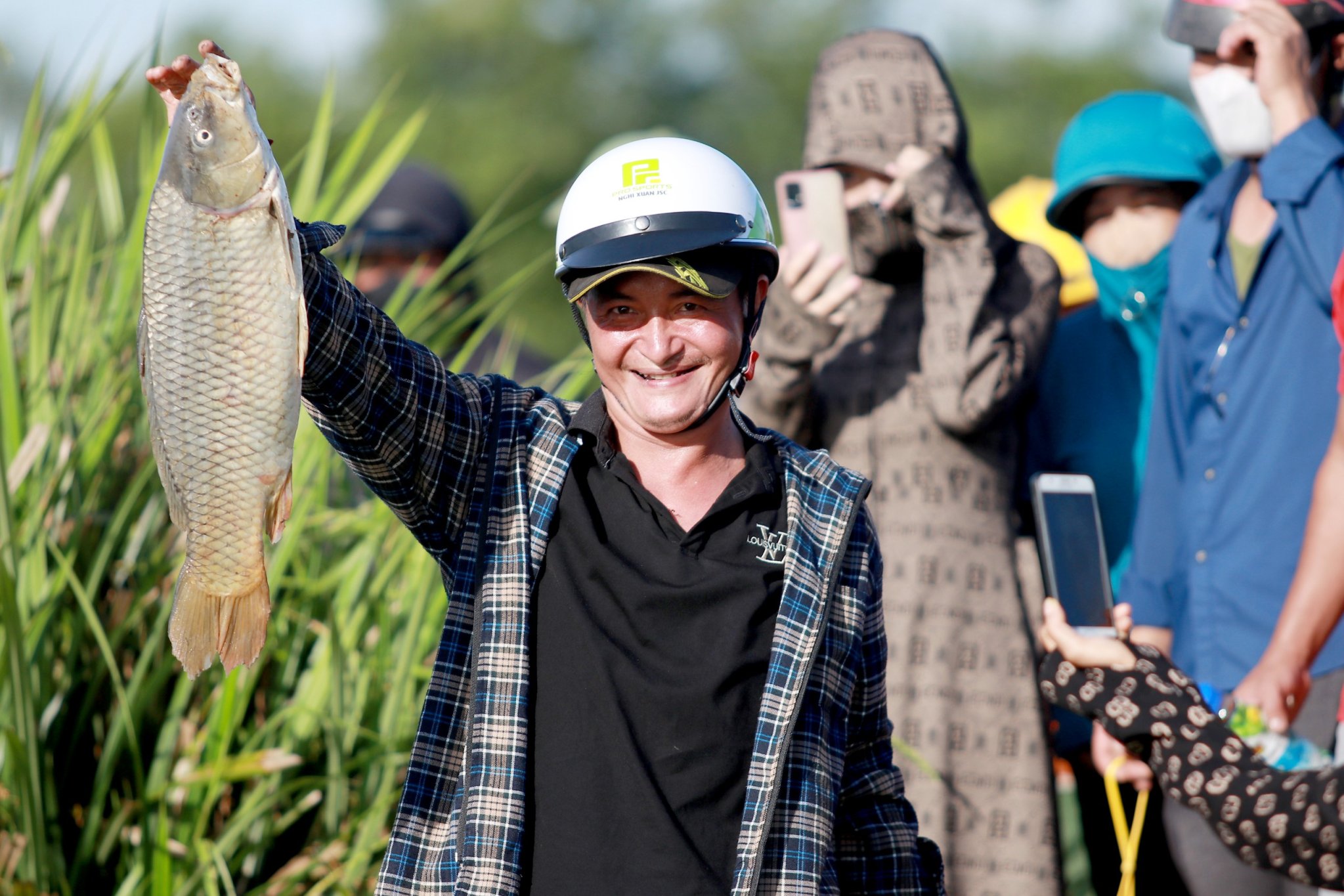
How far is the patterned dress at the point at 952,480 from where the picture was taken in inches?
144

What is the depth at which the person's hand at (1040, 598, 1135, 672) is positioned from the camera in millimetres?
2590

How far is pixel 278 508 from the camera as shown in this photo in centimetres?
187

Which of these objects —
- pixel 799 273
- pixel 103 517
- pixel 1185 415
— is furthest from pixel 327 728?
pixel 1185 415

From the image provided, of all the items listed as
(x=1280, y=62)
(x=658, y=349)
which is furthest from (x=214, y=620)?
(x=1280, y=62)

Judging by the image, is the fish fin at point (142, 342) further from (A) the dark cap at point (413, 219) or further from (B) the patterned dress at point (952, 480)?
(A) the dark cap at point (413, 219)

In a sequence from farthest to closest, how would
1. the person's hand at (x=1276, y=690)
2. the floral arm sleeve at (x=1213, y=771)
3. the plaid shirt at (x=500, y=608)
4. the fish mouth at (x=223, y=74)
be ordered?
the person's hand at (x=1276, y=690) < the floral arm sleeve at (x=1213, y=771) < the plaid shirt at (x=500, y=608) < the fish mouth at (x=223, y=74)

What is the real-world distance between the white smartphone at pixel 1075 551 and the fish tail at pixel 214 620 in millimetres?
1742

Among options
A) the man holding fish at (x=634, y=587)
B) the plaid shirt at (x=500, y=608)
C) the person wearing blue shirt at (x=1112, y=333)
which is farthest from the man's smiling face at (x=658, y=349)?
the person wearing blue shirt at (x=1112, y=333)

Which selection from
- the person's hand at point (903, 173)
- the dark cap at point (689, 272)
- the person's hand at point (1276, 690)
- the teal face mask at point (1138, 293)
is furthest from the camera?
the teal face mask at point (1138, 293)

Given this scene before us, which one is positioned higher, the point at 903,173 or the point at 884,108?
the point at 884,108

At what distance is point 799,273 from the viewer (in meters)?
3.74

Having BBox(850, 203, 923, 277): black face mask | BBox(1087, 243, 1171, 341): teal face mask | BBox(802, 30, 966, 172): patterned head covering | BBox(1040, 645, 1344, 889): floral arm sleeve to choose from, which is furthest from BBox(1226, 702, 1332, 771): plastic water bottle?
BBox(802, 30, 966, 172): patterned head covering

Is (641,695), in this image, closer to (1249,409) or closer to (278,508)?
(278,508)

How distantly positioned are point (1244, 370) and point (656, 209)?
1.92 meters
